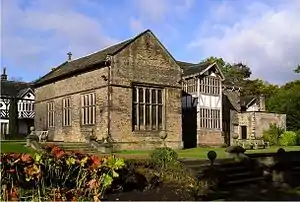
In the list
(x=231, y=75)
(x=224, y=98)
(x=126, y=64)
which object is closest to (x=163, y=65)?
(x=126, y=64)

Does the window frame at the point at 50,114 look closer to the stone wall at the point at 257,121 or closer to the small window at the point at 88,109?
the small window at the point at 88,109

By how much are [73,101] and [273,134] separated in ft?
75.7

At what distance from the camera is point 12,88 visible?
212 feet

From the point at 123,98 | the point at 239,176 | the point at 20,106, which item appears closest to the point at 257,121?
the point at 123,98

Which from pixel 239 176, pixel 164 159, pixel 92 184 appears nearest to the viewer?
pixel 92 184

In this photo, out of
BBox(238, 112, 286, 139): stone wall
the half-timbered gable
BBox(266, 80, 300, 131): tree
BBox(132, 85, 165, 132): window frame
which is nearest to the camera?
BBox(132, 85, 165, 132): window frame

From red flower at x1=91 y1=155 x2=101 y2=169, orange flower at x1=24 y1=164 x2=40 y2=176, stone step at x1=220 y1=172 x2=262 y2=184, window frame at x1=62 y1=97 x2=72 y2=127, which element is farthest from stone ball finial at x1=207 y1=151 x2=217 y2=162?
window frame at x1=62 y1=97 x2=72 y2=127

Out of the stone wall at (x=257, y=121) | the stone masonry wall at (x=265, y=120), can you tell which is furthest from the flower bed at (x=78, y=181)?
the stone masonry wall at (x=265, y=120)

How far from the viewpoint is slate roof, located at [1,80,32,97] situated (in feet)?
203

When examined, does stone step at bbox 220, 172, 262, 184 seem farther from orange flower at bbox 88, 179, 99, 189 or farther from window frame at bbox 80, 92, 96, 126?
window frame at bbox 80, 92, 96, 126

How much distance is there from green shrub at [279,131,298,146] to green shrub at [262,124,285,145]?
0.61 metres

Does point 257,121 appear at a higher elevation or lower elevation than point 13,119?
lower

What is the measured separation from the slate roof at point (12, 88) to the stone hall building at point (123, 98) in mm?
24731

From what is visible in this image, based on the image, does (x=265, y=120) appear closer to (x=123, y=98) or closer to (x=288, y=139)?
(x=288, y=139)
